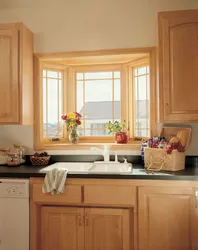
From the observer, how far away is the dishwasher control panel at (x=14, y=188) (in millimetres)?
2100

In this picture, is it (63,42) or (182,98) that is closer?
(182,98)

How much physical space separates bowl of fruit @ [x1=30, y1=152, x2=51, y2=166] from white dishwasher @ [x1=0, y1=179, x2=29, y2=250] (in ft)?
1.54

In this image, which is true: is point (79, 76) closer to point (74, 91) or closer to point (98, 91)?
point (74, 91)

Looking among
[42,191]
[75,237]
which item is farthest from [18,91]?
[75,237]

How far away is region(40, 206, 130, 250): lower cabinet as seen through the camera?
6.70ft

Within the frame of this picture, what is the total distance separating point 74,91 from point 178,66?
1.26 m

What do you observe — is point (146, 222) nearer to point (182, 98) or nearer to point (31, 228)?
point (31, 228)

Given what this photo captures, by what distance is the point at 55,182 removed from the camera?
6.68 ft

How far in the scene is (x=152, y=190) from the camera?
198 centimetres

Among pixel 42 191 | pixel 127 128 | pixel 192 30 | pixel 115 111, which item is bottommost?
pixel 42 191

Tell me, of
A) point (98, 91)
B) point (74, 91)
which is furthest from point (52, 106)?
point (98, 91)

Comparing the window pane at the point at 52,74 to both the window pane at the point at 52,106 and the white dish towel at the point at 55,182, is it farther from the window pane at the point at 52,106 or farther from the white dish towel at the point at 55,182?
the white dish towel at the point at 55,182

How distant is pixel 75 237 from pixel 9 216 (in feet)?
1.91

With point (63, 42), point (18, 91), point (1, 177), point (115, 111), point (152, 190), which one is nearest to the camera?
point (152, 190)
